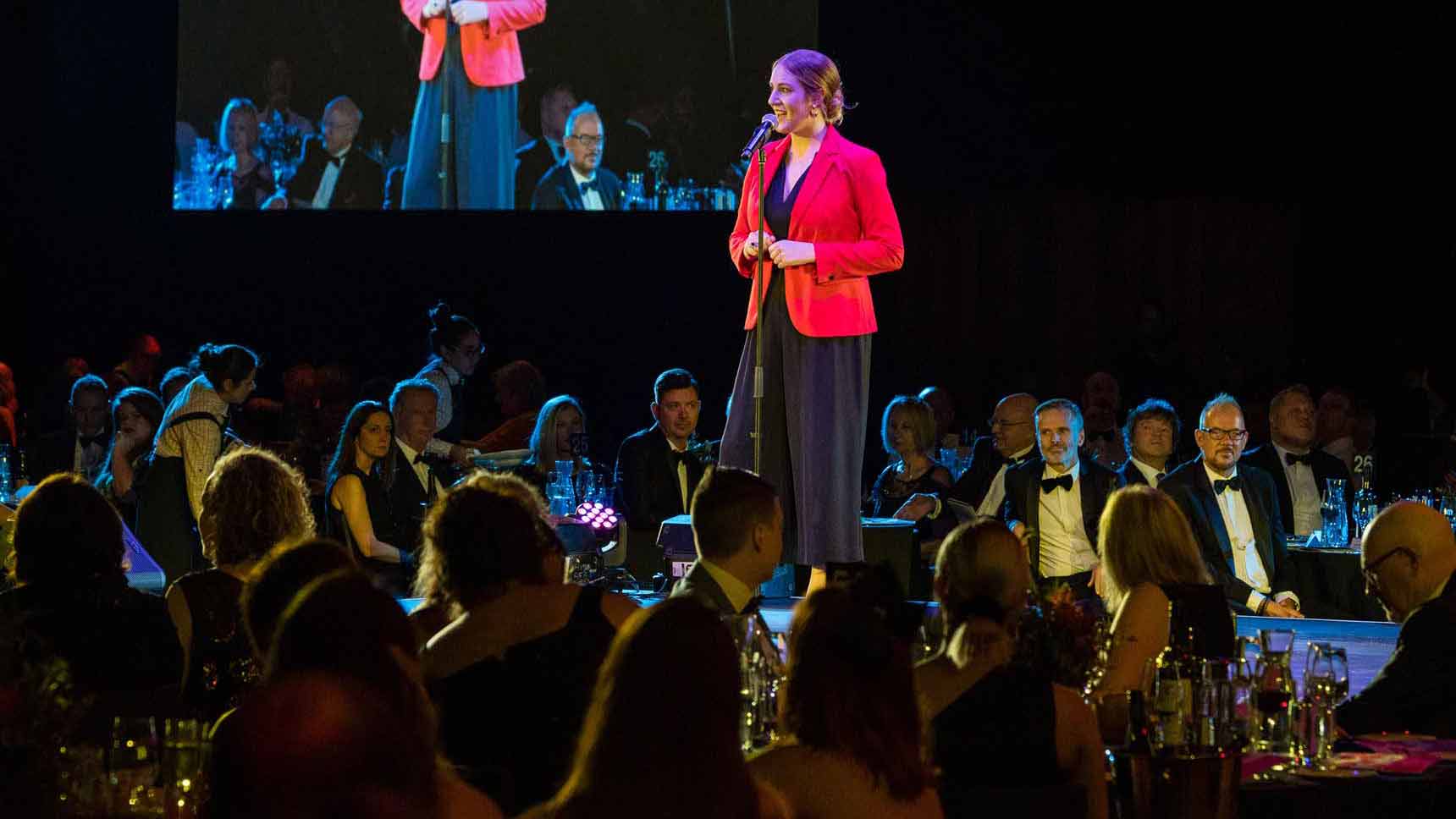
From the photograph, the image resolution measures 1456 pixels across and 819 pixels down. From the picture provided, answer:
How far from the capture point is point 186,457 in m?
7.35

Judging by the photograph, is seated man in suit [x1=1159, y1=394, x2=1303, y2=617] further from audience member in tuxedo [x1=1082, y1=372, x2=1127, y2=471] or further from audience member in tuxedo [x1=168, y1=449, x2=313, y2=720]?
audience member in tuxedo [x1=168, y1=449, x2=313, y2=720]

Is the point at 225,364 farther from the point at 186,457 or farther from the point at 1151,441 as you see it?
the point at 1151,441

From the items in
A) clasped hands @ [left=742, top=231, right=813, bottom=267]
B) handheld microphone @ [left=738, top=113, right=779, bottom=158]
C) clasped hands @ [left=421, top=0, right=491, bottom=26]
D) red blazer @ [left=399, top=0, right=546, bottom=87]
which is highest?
clasped hands @ [left=421, top=0, right=491, bottom=26]

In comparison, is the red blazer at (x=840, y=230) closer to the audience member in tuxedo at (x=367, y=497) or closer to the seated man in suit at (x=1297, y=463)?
the audience member in tuxedo at (x=367, y=497)

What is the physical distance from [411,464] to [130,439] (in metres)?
1.65

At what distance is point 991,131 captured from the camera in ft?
35.7

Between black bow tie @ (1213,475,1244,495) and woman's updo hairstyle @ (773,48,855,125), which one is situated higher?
woman's updo hairstyle @ (773,48,855,125)

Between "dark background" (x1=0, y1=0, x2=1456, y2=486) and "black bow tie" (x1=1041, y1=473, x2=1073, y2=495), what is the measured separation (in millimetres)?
4100

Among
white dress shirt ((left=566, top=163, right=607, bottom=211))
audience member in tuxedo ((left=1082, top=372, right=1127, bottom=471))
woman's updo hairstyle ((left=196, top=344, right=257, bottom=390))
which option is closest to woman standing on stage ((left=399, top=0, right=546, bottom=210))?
white dress shirt ((left=566, top=163, right=607, bottom=211))

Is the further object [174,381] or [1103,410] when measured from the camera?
[1103,410]

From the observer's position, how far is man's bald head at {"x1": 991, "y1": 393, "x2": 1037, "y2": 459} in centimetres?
722

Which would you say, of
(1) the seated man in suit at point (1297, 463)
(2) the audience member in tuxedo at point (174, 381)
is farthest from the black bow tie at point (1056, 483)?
(2) the audience member in tuxedo at point (174, 381)

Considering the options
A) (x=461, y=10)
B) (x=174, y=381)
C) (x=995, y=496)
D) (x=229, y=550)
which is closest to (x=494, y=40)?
(x=461, y=10)

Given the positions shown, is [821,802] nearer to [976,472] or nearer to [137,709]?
[137,709]
